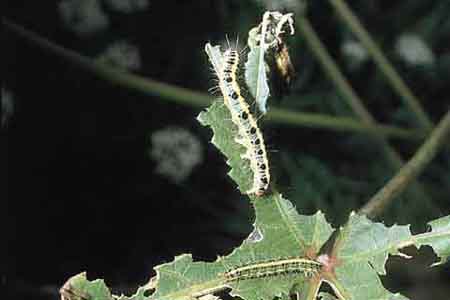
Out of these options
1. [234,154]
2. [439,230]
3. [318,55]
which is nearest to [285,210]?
[234,154]

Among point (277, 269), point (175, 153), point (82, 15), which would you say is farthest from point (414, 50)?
point (277, 269)

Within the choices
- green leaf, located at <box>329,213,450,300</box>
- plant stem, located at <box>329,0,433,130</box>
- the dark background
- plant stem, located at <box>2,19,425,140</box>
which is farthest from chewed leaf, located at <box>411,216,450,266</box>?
the dark background

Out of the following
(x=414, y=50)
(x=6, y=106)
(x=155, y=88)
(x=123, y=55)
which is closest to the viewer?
(x=155, y=88)

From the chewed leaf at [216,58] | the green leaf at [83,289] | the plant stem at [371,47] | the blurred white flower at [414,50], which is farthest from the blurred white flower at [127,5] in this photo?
the green leaf at [83,289]

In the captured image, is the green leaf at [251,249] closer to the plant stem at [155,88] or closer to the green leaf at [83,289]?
the green leaf at [83,289]

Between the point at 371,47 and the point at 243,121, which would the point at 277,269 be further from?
the point at 371,47

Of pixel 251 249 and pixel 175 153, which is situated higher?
pixel 175 153
